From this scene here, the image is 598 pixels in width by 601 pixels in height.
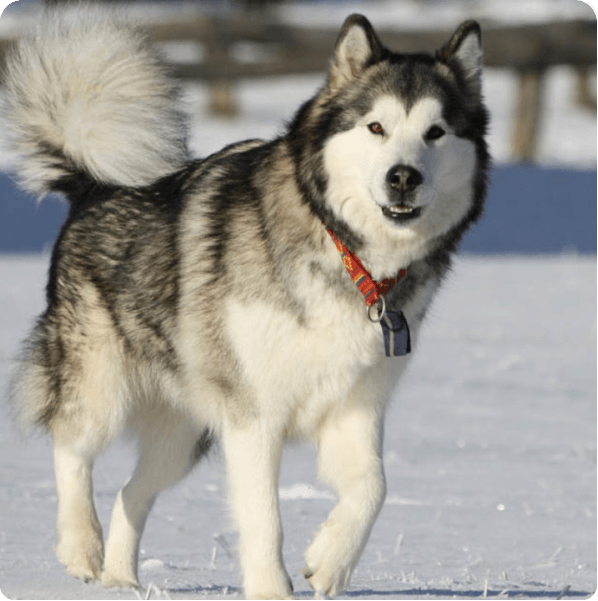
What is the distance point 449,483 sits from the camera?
18.6 ft

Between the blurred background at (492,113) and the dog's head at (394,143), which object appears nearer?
the dog's head at (394,143)

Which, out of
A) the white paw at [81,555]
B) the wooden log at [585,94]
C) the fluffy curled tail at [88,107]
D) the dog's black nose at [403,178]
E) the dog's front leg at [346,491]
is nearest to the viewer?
the dog's black nose at [403,178]

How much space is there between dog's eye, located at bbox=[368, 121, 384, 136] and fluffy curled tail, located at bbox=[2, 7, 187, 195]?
3.25 feet

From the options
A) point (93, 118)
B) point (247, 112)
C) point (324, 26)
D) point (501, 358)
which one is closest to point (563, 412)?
point (501, 358)

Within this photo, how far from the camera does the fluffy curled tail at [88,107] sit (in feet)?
13.8

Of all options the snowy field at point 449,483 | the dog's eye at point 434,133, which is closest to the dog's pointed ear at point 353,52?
the dog's eye at point 434,133

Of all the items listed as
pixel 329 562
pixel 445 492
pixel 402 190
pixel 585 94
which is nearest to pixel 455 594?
pixel 329 562

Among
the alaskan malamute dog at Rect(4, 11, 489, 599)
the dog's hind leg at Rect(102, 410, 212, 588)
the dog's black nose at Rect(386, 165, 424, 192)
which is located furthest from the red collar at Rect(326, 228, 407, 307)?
the dog's hind leg at Rect(102, 410, 212, 588)

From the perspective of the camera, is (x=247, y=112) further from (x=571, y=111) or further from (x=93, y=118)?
(x=93, y=118)

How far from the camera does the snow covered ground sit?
4.06 meters

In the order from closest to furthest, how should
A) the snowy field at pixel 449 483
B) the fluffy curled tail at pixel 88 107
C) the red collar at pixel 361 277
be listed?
the red collar at pixel 361 277
the snowy field at pixel 449 483
the fluffy curled tail at pixel 88 107

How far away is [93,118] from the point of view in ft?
14.0

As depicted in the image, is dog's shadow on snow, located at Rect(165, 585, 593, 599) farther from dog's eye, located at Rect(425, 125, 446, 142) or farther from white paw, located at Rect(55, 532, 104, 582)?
dog's eye, located at Rect(425, 125, 446, 142)

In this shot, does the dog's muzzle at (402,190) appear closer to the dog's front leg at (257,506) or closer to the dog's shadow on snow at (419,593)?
the dog's front leg at (257,506)
